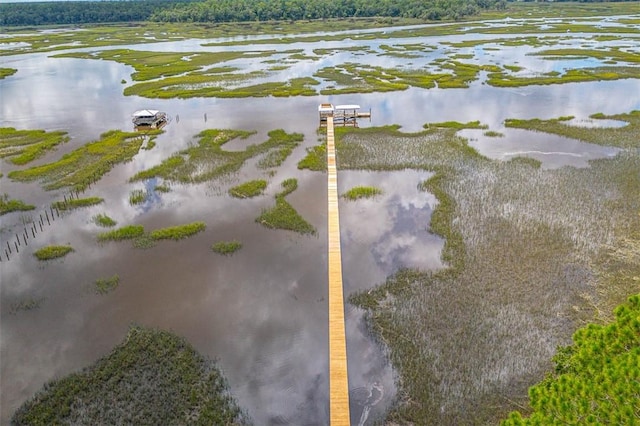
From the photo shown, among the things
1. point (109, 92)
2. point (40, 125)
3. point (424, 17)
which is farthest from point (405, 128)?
point (424, 17)

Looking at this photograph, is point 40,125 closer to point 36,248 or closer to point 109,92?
point 109,92

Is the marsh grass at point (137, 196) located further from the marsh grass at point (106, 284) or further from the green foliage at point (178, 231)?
the marsh grass at point (106, 284)

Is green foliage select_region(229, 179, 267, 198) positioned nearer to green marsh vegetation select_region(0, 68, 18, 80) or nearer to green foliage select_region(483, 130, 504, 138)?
green foliage select_region(483, 130, 504, 138)

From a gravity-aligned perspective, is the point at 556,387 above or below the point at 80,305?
above

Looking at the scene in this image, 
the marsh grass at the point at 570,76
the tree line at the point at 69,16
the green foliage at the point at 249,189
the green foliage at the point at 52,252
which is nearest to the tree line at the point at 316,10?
the tree line at the point at 69,16

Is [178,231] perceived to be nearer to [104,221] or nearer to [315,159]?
[104,221]

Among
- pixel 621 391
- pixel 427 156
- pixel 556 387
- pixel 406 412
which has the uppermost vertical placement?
pixel 621 391
